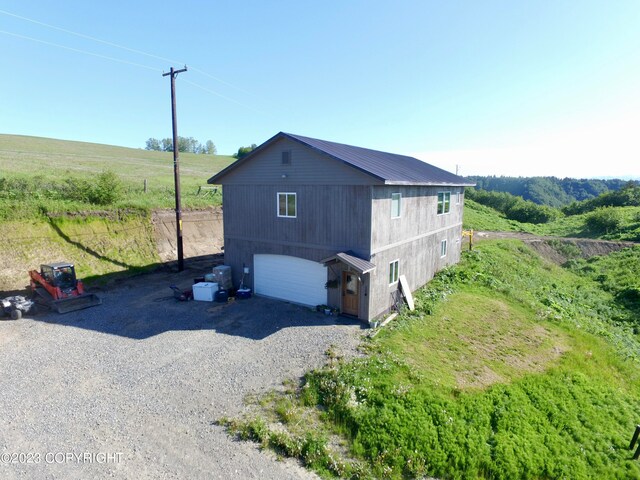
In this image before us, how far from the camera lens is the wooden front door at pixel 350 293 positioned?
14258 mm

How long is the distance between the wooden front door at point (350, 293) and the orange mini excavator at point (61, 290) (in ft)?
36.1

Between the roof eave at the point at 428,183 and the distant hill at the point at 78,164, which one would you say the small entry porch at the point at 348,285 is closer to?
the roof eave at the point at 428,183

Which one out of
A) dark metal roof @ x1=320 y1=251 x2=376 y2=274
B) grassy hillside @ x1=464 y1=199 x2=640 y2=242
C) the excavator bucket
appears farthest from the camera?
grassy hillside @ x1=464 y1=199 x2=640 y2=242

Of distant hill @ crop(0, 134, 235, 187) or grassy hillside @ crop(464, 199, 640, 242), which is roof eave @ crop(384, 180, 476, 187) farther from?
distant hill @ crop(0, 134, 235, 187)

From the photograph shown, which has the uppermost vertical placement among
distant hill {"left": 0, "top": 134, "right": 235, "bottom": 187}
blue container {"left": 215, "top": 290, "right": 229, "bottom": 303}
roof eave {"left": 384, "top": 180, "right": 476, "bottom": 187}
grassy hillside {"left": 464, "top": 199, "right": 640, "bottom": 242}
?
distant hill {"left": 0, "top": 134, "right": 235, "bottom": 187}

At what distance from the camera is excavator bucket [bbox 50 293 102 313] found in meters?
14.5

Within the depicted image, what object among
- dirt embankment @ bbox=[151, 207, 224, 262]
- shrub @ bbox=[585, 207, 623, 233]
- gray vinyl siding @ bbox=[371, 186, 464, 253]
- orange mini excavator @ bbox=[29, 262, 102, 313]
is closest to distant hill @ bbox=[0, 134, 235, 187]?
dirt embankment @ bbox=[151, 207, 224, 262]

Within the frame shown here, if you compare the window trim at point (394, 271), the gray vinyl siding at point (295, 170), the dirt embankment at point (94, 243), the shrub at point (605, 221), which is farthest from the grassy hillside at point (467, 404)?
the shrub at point (605, 221)

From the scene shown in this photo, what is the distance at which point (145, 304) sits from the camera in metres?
15.9

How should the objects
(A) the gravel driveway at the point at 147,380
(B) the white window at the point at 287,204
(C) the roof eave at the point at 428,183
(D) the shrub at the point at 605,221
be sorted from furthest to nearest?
(D) the shrub at the point at 605,221
(B) the white window at the point at 287,204
(C) the roof eave at the point at 428,183
(A) the gravel driveway at the point at 147,380

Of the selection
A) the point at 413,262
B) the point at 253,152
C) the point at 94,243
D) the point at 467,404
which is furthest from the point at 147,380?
the point at 94,243

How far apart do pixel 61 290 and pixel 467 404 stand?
16151mm

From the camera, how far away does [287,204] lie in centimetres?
1584

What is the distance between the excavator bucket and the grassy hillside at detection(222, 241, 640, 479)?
10708mm
